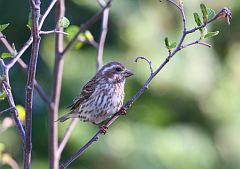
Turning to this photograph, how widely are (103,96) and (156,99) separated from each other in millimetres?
4577

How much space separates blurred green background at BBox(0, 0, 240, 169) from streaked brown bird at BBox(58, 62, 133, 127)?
9.50ft

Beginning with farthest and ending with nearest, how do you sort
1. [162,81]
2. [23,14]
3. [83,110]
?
[23,14], [162,81], [83,110]

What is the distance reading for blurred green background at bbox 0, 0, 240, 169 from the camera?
9328mm

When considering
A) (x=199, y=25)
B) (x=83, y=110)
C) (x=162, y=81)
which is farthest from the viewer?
(x=162, y=81)

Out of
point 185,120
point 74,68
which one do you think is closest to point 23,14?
point 74,68

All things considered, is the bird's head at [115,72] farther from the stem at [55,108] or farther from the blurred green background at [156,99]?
the blurred green background at [156,99]

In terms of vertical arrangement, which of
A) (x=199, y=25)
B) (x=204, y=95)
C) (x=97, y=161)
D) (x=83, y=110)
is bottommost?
(x=97, y=161)

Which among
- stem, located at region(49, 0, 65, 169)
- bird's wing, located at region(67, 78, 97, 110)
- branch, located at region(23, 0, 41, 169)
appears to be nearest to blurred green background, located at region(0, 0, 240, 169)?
bird's wing, located at region(67, 78, 97, 110)

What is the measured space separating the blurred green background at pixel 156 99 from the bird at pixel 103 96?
9.50 ft

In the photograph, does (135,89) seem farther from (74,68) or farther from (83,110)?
(83,110)

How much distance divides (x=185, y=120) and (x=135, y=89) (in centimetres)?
124

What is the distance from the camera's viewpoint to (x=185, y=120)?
1051 cm

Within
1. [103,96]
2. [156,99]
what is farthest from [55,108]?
[156,99]

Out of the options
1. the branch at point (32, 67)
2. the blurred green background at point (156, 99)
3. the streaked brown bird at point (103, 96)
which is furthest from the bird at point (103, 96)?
the blurred green background at point (156, 99)
